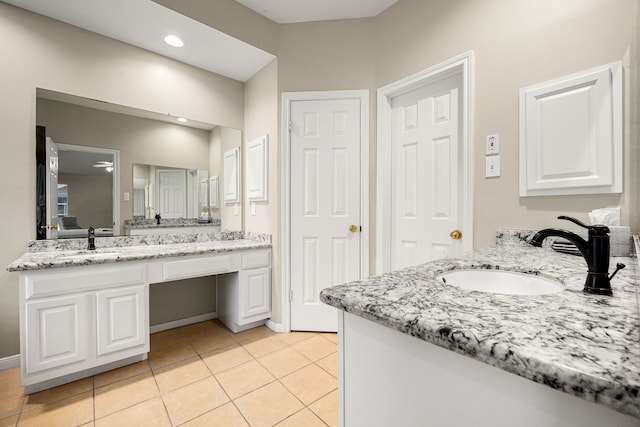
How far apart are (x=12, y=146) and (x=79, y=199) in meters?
0.51

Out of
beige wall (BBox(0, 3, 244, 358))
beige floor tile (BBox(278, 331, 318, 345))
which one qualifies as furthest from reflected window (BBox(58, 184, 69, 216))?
beige floor tile (BBox(278, 331, 318, 345))

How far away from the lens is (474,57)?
1833mm

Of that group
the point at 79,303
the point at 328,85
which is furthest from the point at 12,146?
the point at 328,85

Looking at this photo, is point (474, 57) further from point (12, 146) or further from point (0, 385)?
point (0, 385)

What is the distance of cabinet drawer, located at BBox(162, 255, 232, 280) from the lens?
7.12 feet

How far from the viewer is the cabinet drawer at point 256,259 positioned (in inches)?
101

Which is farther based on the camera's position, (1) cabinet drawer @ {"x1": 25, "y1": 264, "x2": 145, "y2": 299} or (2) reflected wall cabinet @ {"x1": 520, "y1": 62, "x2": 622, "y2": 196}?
(1) cabinet drawer @ {"x1": 25, "y1": 264, "x2": 145, "y2": 299}

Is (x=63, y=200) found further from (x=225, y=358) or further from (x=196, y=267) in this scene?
(x=225, y=358)

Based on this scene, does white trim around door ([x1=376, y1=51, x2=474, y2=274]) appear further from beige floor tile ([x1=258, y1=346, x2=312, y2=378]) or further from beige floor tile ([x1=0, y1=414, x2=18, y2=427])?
beige floor tile ([x1=0, y1=414, x2=18, y2=427])

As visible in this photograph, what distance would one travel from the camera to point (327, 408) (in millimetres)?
1614

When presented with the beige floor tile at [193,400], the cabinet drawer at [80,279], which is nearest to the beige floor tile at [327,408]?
the beige floor tile at [193,400]

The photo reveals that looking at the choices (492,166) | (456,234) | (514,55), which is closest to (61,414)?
(456,234)

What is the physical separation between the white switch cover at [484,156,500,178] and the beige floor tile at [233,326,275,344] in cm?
219

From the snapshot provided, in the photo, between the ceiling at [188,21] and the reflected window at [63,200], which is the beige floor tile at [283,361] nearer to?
the reflected window at [63,200]
